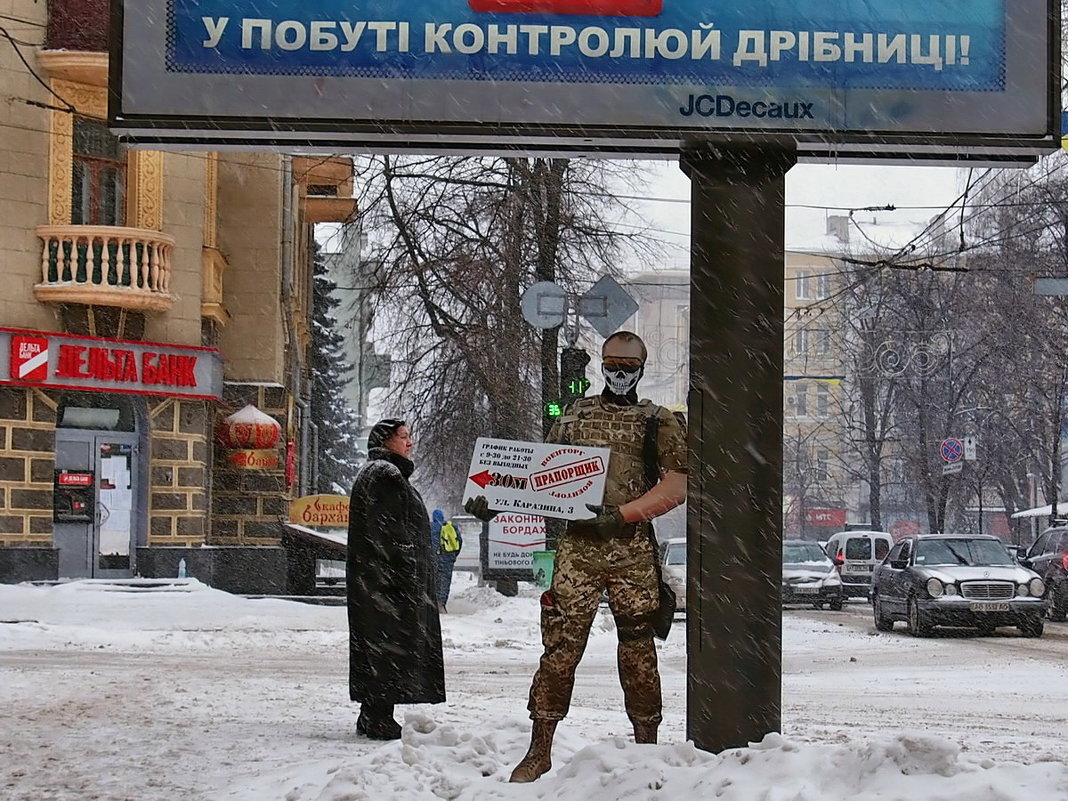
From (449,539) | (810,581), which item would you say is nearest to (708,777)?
(449,539)

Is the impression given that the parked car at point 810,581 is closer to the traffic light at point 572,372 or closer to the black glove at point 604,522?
the traffic light at point 572,372

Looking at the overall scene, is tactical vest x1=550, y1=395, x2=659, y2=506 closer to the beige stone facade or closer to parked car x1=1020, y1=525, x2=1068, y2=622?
the beige stone facade

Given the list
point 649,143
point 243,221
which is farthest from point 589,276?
point 649,143

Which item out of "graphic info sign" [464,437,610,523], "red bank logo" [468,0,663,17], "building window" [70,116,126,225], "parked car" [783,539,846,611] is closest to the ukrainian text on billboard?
"red bank logo" [468,0,663,17]

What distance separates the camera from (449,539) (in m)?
27.3

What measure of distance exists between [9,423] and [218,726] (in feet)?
45.8

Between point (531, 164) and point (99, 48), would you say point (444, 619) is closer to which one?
point (531, 164)

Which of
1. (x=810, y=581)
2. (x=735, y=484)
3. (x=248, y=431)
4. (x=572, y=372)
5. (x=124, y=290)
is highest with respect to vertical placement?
(x=124, y=290)

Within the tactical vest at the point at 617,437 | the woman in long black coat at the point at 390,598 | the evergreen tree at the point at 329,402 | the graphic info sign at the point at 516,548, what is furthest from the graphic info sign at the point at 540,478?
the evergreen tree at the point at 329,402

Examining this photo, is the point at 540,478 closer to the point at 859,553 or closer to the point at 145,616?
the point at 145,616

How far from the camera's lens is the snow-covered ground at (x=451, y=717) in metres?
5.59

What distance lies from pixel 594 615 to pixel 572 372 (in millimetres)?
12496

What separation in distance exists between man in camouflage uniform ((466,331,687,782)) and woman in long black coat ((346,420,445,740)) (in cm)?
173

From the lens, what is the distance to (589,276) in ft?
86.7
